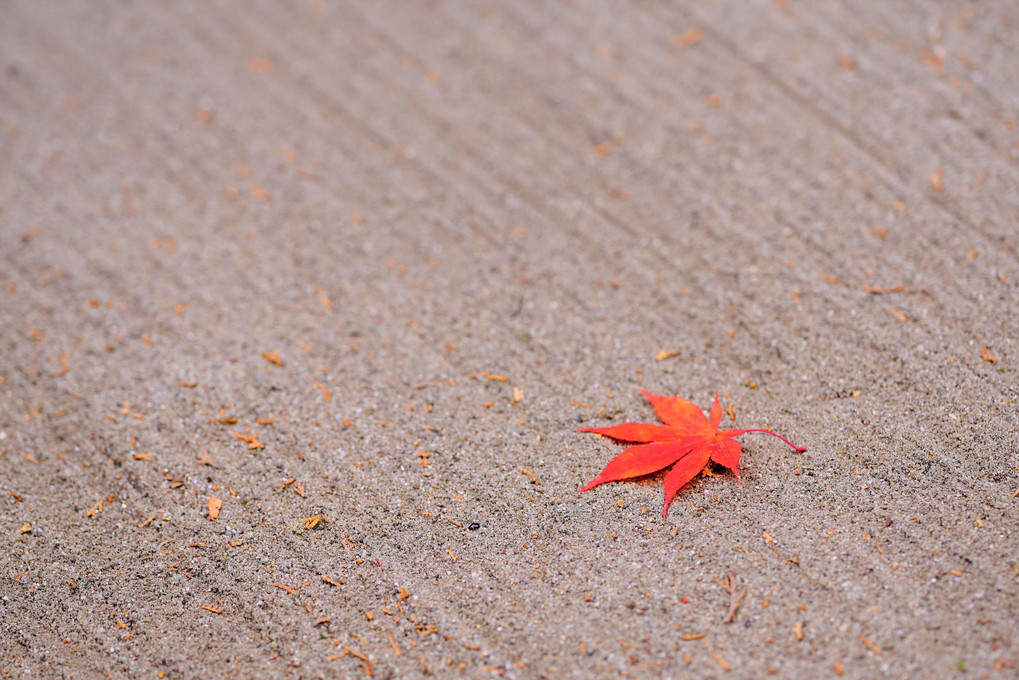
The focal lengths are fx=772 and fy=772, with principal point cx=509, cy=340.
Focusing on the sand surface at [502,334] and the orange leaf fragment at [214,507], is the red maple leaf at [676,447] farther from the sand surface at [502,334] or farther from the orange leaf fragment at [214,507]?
the orange leaf fragment at [214,507]

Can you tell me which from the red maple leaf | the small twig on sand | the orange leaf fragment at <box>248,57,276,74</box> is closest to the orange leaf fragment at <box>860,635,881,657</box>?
the small twig on sand

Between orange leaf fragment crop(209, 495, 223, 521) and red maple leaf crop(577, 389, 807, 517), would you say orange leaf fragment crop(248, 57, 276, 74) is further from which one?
red maple leaf crop(577, 389, 807, 517)

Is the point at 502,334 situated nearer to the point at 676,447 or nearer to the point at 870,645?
the point at 676,447

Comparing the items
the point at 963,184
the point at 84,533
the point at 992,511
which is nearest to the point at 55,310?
the point at 84,533

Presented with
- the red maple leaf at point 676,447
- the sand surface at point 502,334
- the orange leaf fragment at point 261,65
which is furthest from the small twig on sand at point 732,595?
the orange leaf fragment at point 261,65

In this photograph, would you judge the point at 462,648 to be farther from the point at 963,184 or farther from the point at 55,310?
the point at 963,184

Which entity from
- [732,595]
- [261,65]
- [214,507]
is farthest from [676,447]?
[261,65]

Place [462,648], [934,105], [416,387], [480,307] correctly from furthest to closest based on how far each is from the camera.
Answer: [934,105], [480,307], [416,387], [462,648]
